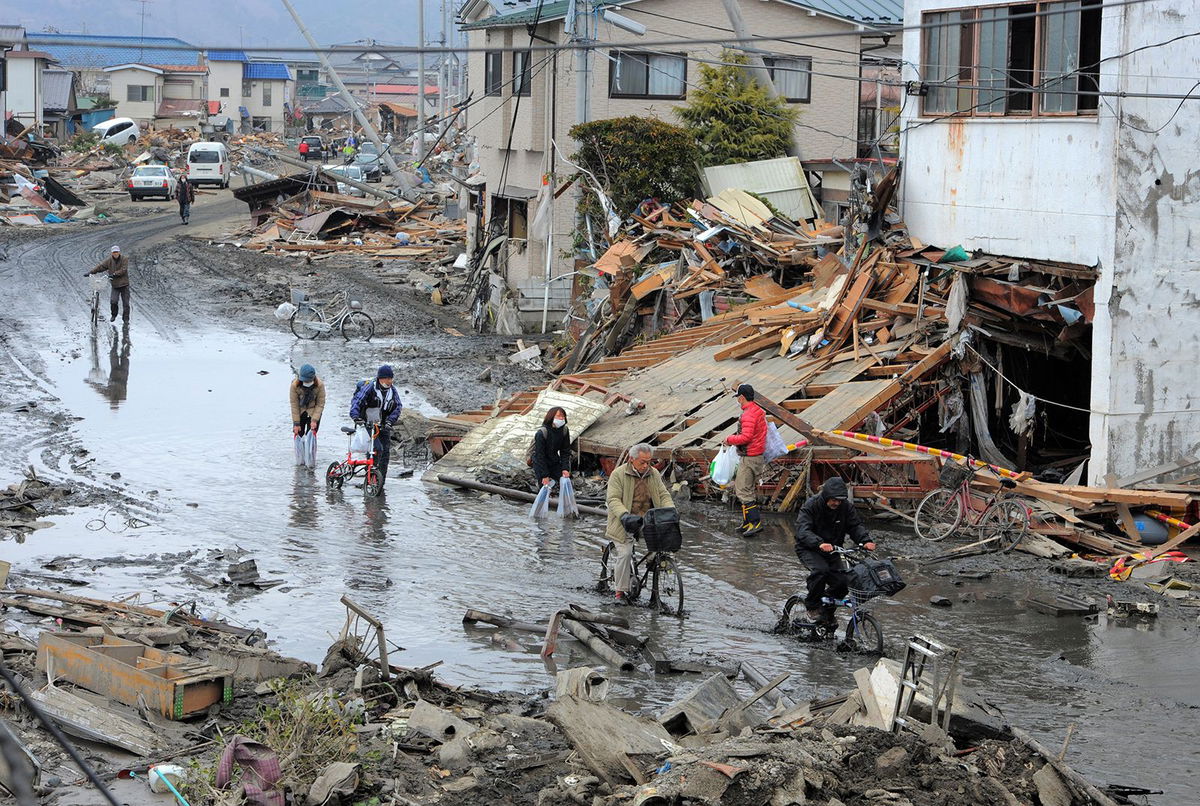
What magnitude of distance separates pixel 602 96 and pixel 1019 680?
76.6ft

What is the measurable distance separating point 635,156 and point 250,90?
7889cm

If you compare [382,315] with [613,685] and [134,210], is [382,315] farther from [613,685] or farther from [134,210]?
[134,210]

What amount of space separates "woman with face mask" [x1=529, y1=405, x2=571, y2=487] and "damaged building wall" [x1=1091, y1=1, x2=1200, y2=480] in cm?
662

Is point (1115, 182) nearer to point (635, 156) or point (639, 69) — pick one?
point (635, 156)

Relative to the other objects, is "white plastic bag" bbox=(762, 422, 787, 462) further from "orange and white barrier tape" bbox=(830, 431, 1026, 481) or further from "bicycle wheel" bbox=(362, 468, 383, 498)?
"bicycle wheel" bbox=(362, 468, 383, 498)

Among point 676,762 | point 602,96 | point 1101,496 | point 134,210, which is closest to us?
point 676,762

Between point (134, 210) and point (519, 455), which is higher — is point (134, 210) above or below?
above

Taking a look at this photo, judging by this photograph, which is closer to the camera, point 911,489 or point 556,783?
point 556,783

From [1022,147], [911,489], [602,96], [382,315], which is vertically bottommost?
[911,489]

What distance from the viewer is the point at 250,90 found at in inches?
3944

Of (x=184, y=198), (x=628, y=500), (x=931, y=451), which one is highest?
(x=184, y=198)

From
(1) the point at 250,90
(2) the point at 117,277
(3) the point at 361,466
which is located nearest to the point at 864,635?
(3) the point at 361,466

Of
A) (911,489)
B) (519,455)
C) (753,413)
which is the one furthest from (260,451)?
(911,489)

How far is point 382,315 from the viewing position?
32.8 meters
